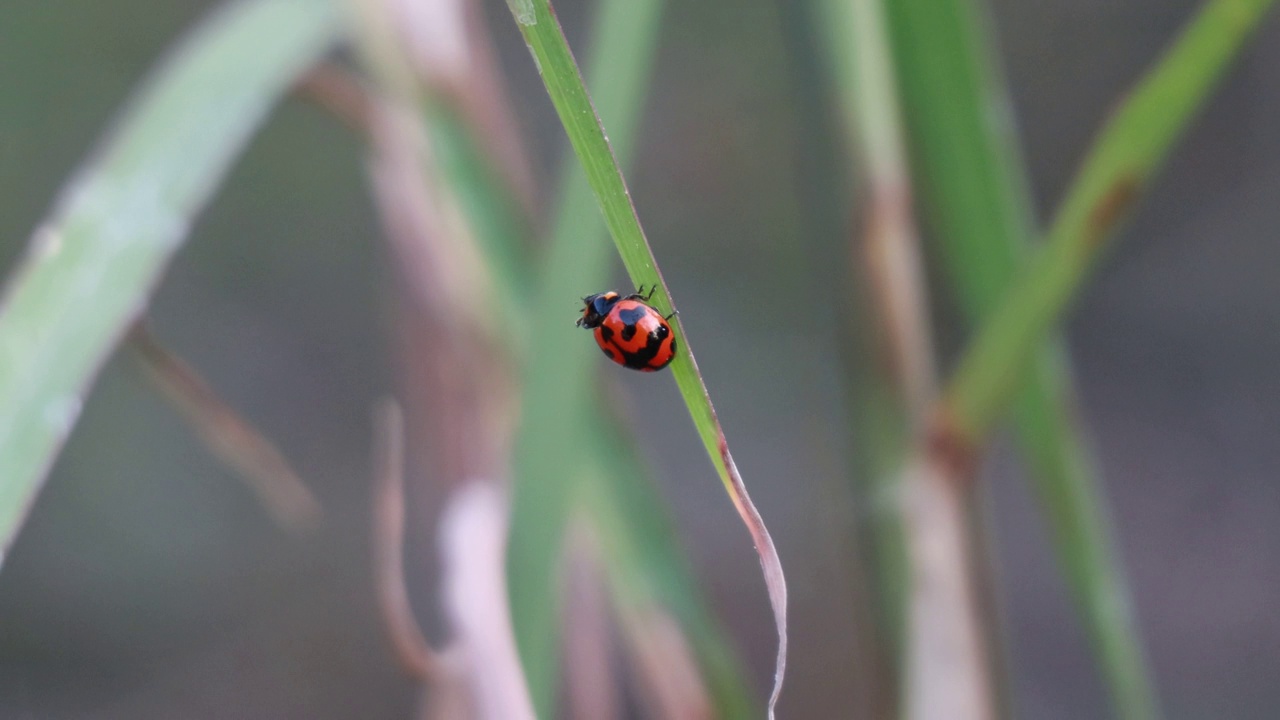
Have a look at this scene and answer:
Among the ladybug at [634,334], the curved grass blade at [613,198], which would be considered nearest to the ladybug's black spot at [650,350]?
the ladybug at [634,334]

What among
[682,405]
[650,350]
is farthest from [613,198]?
[682,405]

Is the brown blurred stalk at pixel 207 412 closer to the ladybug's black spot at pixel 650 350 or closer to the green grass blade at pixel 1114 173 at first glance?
the ladybug's black spot at pixel 650 350

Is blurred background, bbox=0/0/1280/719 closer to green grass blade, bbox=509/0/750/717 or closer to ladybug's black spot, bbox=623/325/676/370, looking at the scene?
ladybug's black spot, bbox=623/325/676/370

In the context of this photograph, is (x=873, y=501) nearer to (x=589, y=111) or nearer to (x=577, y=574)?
(x=577, y=574)

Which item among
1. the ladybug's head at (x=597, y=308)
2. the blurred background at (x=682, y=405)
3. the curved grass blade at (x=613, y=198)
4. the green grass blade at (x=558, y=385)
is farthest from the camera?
the blurred background at (x=682, y=405)

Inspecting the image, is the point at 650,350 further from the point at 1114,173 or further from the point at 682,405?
the point at 682,405

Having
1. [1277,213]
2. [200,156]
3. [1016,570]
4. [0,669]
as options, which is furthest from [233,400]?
[1277,213]
